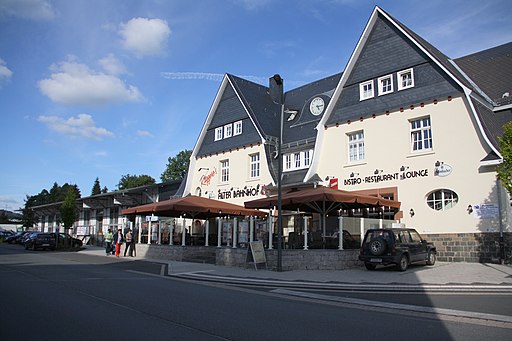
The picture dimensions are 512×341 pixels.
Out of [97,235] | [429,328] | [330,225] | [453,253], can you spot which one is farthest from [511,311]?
[97,235]

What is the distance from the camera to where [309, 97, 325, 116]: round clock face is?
91.8 ft

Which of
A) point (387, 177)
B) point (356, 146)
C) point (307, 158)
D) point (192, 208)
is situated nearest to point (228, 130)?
point (307, 158)

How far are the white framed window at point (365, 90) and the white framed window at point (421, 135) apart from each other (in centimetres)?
298

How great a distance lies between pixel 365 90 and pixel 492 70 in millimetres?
6221

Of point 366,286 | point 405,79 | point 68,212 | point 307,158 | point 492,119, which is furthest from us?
point 68,212

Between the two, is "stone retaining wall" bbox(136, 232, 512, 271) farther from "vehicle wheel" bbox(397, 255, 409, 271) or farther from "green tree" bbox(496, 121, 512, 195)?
"green tree" bbox(496, 121, 512, 195)

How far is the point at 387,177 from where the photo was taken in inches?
836

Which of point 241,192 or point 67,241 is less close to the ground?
point 241,192

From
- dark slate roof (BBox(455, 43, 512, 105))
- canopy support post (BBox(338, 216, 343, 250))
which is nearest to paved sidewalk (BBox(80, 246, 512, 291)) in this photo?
canopy support post (BBox(338, 216, 343, 250))

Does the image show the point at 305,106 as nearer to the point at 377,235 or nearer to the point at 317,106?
the point at 317,106

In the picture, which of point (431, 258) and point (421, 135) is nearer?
point (431, 258)

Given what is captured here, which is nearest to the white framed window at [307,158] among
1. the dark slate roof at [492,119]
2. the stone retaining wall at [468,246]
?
the stone retaining wall at [468,246]

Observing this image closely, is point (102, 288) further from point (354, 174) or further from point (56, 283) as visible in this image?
point (354, 174)

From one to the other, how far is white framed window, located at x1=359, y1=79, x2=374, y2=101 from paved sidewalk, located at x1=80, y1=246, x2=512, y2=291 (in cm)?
915
